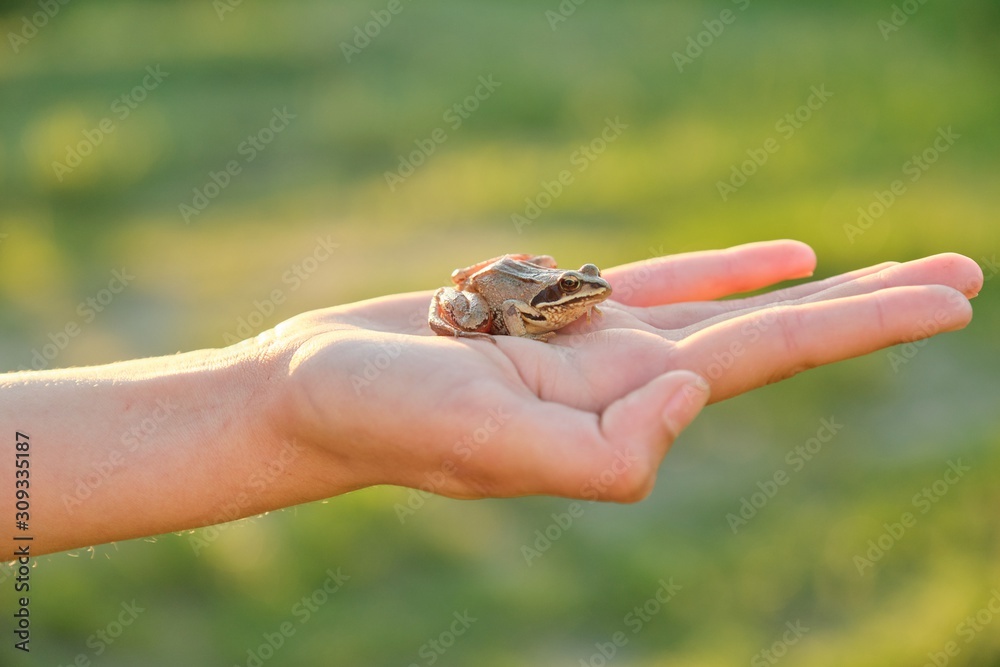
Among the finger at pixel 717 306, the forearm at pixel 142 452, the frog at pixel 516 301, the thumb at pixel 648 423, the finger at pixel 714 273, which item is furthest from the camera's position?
the finger at pixel 714 273

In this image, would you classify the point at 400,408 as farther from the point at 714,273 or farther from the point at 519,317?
the point at 714,273

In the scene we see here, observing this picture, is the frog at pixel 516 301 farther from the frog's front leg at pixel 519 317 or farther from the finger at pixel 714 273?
the finger at pixel 714 273

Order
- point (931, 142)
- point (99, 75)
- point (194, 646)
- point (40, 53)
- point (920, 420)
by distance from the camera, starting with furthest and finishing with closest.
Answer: point (40, 53), point (99, 75), point (931, 142), point (920, 420), point (194, 646)

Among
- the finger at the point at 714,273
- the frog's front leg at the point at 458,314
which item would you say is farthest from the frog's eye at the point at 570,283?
the finger at the point at 714,273

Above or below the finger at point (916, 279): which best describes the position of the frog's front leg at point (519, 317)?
below

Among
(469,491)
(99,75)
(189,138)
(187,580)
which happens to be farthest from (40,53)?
(469,491)

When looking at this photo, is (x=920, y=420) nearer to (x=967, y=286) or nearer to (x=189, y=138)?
(x=967, y=286)

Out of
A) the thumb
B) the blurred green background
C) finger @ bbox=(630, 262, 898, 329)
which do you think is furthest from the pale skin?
the blurred green background
